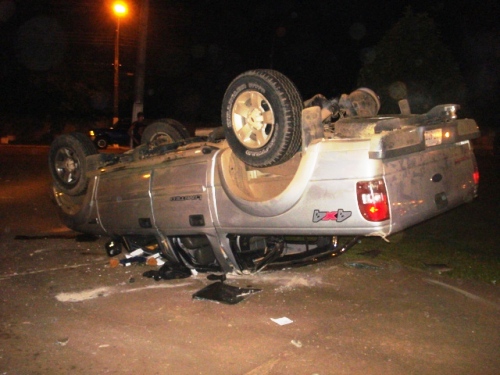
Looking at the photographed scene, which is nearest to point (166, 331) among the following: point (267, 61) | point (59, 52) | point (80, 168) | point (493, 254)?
point (80, 168)

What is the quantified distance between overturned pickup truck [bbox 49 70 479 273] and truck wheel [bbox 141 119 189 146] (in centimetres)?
70

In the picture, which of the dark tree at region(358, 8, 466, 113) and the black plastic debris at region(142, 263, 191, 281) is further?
the dark tree at region(358, 8, 466, 113)

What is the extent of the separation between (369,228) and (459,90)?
9606mm

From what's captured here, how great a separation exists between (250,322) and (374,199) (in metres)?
1.61

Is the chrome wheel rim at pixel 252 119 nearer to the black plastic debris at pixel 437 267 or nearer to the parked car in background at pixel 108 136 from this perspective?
the black plastic debris at pixel 437 267

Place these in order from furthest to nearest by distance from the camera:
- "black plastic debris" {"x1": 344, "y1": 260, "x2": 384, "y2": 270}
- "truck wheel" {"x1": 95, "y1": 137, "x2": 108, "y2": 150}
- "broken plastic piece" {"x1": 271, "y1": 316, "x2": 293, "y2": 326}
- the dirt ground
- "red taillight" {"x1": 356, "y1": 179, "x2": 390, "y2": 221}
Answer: "truck wheel" {"x1": 95, "y1": 137, "x2": 108, "y2": 150}, "black plastic debris" {"x1": 344, "y1": 260, "x2": 384, "y2": 270}, "broken plastic piece" {"x1": 271, "y1": 316, "x2": 293, "y2": 326}, "red taillight" {"x1": 356, "y1": 179, "x2": 390, "y2": 221}, the dirt ground

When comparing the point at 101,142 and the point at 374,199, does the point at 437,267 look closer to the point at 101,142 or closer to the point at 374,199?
the point at 374,199

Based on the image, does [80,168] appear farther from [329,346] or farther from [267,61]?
[267,61]

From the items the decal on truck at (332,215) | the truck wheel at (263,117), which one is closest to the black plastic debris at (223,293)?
the decal on truck at (332,215)

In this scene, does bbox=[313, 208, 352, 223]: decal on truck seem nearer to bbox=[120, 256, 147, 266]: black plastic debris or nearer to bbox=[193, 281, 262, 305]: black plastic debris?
bbox=[193, 281, 262, 305]: black plastic debris

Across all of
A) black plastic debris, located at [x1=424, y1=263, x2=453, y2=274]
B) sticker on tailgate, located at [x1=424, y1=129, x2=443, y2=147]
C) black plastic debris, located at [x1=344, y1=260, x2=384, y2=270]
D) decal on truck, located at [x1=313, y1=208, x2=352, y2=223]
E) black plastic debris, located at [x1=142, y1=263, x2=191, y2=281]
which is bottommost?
black plastic debris, located at [x1=424, y1=263, x2=453, y2=274]

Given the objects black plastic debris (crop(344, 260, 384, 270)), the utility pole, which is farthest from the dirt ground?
the utility pole

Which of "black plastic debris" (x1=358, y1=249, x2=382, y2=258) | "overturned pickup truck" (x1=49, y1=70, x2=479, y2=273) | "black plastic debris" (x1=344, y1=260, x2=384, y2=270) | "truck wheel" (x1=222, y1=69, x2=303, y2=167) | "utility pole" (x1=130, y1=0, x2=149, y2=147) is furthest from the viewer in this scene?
"utility pole" (x1=130, y1=0, x2=149, y2=147)

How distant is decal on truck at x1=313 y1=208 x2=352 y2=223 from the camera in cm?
466
